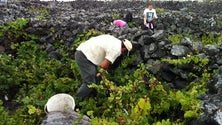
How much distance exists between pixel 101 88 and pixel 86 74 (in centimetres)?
91

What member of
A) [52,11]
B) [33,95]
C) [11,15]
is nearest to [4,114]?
[33,95]

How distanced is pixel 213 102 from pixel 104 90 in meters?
3.04

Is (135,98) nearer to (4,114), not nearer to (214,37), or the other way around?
(4,114)

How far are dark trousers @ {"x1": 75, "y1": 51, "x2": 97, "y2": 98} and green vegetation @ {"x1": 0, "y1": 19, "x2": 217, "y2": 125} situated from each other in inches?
7.4

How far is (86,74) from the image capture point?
8703mm

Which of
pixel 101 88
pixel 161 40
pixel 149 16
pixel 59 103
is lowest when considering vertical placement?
pixel 149 16

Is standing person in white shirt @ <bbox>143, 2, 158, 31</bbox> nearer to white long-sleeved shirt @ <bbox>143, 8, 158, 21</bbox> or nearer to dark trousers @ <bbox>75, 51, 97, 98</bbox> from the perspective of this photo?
white long-sleeved shirt @ <bbox>143, 8, 158, 21</bbox>

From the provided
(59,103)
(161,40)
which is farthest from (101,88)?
(161,40)

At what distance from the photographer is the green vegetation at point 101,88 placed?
6375mm

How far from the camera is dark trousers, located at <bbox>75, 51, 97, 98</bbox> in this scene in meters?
8.62

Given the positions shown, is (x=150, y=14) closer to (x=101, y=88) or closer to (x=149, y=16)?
(x=149, y=16)

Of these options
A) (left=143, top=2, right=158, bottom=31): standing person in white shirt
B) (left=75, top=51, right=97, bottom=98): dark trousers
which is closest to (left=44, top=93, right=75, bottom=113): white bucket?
(left=75, top=51, right=97, bottom=98): dark trousers

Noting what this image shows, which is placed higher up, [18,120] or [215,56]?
[215,56]

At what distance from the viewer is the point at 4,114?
751cm
